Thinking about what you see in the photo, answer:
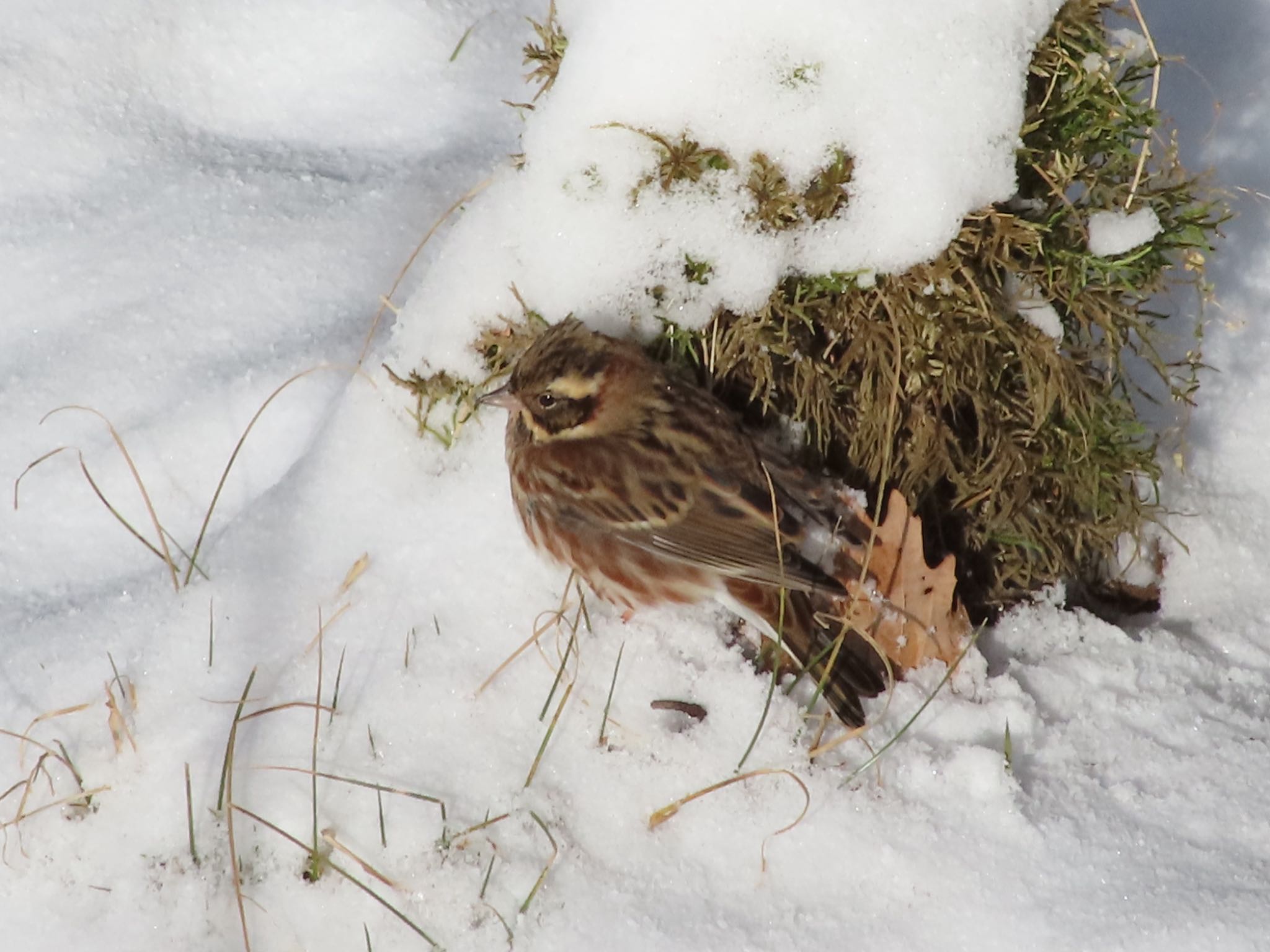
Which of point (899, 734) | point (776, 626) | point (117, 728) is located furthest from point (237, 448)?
point (899, 734)

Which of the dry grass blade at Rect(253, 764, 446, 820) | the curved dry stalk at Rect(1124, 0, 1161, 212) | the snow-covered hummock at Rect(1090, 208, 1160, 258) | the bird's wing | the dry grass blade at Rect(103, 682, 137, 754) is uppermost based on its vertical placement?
the curved dry stalk at Rect(1124, 0, 1161, 212)

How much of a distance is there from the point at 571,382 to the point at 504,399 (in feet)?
0.73

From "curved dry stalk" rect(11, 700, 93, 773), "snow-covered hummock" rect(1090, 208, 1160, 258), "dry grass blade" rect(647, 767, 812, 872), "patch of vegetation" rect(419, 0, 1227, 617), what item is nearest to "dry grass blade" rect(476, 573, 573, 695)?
"dry grass blade" rect(647, 767, 812, 872)

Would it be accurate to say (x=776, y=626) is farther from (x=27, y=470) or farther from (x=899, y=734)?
(x=27, y=470)

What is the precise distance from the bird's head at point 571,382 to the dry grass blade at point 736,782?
1116 millimetres

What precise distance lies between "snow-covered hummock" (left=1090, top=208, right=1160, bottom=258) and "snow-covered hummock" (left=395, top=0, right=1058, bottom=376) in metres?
0.31

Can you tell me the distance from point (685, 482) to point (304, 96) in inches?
85.6

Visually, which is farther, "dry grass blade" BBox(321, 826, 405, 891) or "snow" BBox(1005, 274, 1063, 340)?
"snow" BBox(1005, 274, 1063, 340)

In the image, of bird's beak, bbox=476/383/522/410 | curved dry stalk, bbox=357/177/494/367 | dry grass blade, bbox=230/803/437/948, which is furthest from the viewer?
curved dry stalk, bbox=357/177/494/367

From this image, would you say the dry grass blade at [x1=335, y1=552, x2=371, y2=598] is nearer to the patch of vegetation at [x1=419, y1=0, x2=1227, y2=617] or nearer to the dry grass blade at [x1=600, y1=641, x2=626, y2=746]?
the patch of vegetation at [x1=419, y1=0, x2=1227, y2=617]

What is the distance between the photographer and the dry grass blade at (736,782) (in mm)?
3131

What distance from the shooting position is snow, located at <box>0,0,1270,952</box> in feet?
10.00

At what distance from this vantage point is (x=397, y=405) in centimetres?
386

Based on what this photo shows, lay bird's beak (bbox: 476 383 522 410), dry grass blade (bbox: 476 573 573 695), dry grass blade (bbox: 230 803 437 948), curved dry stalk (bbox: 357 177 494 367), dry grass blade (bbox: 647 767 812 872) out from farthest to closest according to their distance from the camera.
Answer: curved dry stalk (bbox: 357 177 494 367)
bird's beak (bbox: 476 383 522 410)
dry grass blade (bbox: 476 573 573 695)
dry grass blade (bbox: 647 767 812 872)
dry grass blade (bbox: 230 803 437 948)
